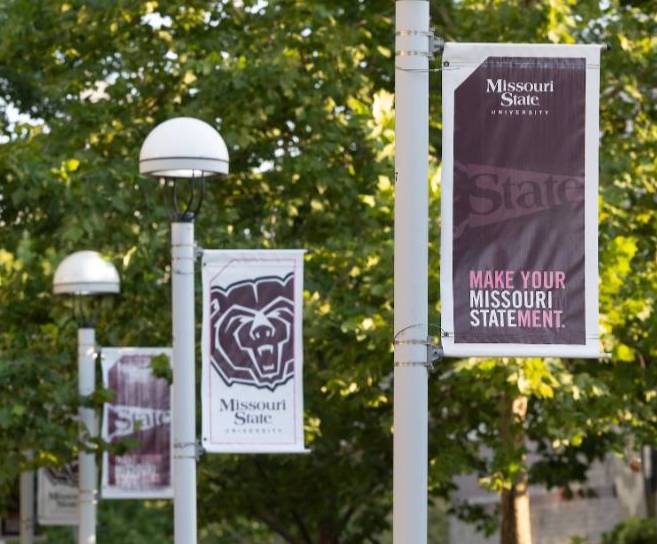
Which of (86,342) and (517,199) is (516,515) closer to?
(86,342)

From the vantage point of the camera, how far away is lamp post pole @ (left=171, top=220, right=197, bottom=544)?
41.1 ft

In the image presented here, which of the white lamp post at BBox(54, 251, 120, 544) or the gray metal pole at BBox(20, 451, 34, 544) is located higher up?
the white lamp post at BBox(54, 251, 120, 544)

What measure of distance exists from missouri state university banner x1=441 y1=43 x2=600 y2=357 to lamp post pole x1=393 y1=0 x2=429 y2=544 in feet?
0.87

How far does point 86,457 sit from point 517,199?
9.96 metres

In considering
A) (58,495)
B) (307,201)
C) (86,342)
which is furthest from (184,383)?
(307,201)

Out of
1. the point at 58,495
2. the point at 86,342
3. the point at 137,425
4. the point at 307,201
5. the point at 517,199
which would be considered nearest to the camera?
the point at 517,199

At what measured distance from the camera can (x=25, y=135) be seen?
20.9 meters

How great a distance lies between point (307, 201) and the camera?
21.6 metres

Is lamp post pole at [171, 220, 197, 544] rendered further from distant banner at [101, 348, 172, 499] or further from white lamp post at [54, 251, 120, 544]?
white lamp post at [54, 251, 120, 544]

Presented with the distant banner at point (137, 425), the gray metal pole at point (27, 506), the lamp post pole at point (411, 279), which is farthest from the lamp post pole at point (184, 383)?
the gray metal pole at point (27, 506)

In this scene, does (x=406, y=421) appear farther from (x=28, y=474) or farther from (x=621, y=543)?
(x=621, y=543)

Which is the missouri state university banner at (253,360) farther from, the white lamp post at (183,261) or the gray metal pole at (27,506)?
the gray metal pole at (27,506)

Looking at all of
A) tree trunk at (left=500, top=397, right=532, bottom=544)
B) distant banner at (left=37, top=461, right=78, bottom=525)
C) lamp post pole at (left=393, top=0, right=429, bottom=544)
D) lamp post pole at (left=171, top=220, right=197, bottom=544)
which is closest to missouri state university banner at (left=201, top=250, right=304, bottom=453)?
lamp post pole at (left=171, top=220, right=197, bottom=544)

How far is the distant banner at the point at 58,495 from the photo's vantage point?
60.1 ft
